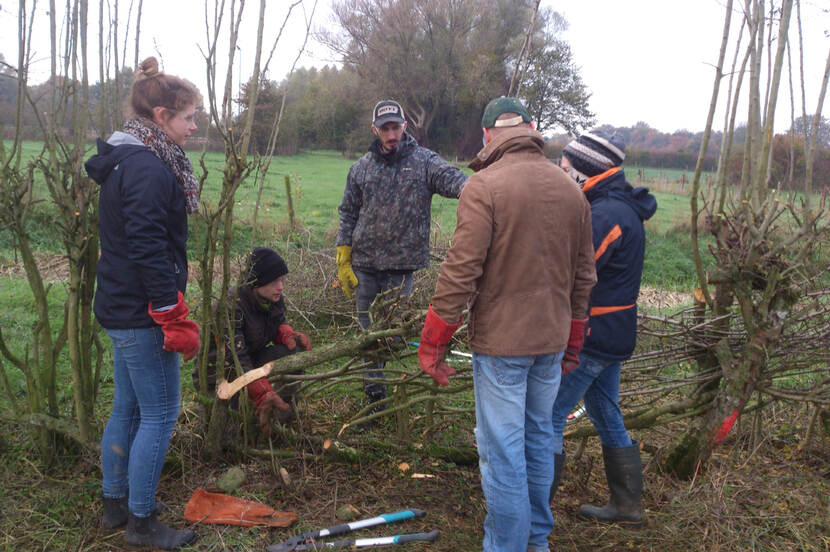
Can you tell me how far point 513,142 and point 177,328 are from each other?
4.35 feet

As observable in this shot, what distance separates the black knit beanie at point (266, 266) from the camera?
3.01 meters

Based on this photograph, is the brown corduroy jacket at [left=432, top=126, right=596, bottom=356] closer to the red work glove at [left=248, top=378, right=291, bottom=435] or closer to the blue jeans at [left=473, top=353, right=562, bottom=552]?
the blue jeans at [left=473, top=353, right=562, bottom=552]

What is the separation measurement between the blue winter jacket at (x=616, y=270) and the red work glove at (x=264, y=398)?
1.41m

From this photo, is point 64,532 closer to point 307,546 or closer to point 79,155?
point 307,546

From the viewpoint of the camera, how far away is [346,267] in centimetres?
399

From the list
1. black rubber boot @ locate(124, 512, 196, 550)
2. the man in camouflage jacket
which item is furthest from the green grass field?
black rubber boot @ locate(124, 512, 196, 550)

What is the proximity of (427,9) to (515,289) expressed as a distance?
2405 centimetres

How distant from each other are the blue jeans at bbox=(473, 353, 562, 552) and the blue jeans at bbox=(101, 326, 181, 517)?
3.79 ft

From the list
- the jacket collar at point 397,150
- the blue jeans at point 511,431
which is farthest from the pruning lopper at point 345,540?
the jacket collar at point 397,150

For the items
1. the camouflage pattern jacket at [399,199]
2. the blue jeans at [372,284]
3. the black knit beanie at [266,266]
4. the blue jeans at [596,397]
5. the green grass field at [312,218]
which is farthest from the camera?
the green grass field at [312,218]

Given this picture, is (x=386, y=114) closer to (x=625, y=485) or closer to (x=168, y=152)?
(x=168, y=152)

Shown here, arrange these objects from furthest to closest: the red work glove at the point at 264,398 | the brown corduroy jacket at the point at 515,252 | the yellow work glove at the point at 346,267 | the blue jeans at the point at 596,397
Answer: the yellow work glove at the point at 346,267
the red work glove at the point at 264,398
the blue jeans at the point at 596,397
the brown corduroy jacket at the point at 515,252

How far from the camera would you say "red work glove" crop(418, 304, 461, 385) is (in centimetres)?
209

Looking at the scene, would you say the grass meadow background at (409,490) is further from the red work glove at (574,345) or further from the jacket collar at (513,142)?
the jacket collar at (513,142)
